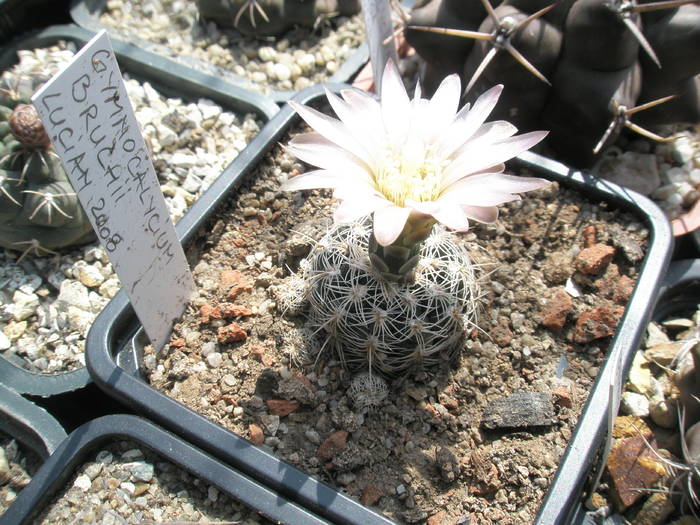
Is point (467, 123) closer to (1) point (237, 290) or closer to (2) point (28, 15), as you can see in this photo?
(1) point (237, 290)

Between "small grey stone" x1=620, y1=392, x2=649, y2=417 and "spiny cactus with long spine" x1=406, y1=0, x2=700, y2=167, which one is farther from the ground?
"spiny cactus with long spine" x1=406, y1=0, x2=700, y2=167

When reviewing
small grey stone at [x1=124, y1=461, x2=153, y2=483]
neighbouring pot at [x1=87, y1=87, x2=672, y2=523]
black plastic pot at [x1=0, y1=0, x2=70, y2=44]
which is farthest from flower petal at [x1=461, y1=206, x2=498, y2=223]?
black plastic pot at [x1=0, y1=0, x2=70, y2=44]

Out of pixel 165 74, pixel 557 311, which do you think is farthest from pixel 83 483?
pixel 165 74

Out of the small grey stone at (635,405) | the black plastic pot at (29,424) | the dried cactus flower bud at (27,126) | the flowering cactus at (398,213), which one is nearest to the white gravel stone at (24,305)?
the black plastic pot at (29,424)

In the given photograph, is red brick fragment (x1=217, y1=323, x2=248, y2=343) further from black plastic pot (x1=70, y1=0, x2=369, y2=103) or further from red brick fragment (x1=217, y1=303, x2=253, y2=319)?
black plastic pot (x1=70, y1=0, x2=369, y2=103)

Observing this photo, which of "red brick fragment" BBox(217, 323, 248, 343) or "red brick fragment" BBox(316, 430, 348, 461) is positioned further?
"red brick fragment" BBox(217, 323, 248, 343)

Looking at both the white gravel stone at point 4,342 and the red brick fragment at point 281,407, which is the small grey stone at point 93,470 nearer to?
the red brick fragment at point 281,407

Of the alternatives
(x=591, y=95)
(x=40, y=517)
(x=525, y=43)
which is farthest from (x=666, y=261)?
(x=40, y=517)

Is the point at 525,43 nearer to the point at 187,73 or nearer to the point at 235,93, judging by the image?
the point at 235,93
